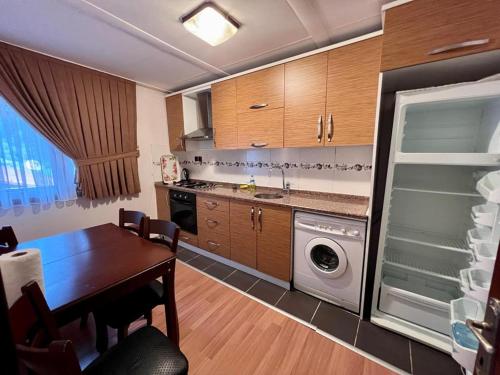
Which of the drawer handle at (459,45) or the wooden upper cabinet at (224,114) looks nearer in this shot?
the drawer handle at (459,45)

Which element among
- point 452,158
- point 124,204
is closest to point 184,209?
point 124,204

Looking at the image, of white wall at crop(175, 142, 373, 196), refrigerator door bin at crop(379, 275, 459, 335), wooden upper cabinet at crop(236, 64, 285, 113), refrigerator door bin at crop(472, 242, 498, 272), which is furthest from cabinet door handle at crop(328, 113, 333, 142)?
refrigerator door bin at crop(379, 275, 459, 335)

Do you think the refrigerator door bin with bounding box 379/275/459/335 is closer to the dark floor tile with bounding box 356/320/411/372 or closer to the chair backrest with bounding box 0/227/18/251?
the dark floor tile with bounding box 356/320/411/372

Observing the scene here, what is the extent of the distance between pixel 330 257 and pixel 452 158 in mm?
1094

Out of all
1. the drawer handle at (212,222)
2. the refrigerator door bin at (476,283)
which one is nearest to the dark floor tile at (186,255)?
the drawer handle at (212,222)

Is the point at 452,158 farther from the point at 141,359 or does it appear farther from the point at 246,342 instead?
the point at 141,359

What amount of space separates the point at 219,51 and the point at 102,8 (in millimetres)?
883

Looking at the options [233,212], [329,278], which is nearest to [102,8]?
[233,212]

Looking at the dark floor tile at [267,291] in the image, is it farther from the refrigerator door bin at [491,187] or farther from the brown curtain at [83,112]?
the brown curtain at [83,112]

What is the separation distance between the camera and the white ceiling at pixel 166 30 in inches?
52.0

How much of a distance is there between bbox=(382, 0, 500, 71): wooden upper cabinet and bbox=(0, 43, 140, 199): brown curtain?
8.80ft

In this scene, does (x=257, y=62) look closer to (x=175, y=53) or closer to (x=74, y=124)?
(x=175, y=53)

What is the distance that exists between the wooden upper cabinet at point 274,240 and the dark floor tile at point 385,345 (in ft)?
2.24

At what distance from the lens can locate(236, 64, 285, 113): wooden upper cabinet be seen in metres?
1.95
